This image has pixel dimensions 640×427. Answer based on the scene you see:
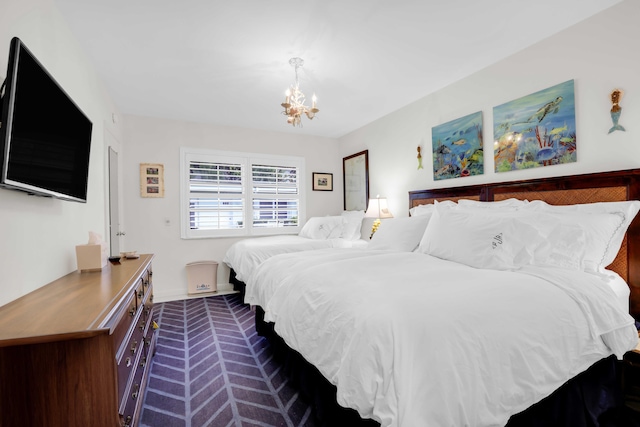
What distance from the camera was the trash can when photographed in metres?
4.12

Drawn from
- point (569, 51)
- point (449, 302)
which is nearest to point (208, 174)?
point (449, 302)

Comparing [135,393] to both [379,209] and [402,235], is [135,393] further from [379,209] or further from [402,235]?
[379,209]

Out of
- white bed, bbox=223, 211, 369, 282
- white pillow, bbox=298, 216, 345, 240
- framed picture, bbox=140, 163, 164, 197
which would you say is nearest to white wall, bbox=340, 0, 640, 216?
white bed, bbox=223, 211, 369, 282

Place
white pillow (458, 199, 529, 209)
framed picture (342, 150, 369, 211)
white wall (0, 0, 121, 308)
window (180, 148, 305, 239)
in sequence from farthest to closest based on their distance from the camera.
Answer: framed picture (342, 150, 369, 211) < window (180, 148, 305, 239) < white pillow (458, 199, 529, 209) < white wall (0, 0, 121, 308)

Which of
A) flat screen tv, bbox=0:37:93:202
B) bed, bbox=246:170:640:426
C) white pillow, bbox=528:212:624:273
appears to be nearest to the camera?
bed, bbox=246:170:640:426

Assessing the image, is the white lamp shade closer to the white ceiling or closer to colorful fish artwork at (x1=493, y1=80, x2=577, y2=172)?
the white ceiling

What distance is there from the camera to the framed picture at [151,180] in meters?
3.97

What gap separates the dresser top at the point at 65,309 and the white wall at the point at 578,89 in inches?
122

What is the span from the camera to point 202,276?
4176mm

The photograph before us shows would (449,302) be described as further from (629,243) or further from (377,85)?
(377,85)

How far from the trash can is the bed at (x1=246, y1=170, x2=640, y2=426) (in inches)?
97.9

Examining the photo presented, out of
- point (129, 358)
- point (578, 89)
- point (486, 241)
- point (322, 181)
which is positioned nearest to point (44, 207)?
point (129, 358)

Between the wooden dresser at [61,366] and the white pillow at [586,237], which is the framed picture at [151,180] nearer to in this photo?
the wooden dresser at [61,366]

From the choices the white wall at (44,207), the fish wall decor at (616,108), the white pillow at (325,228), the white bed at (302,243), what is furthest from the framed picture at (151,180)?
the fish wall decor at (616,108)
